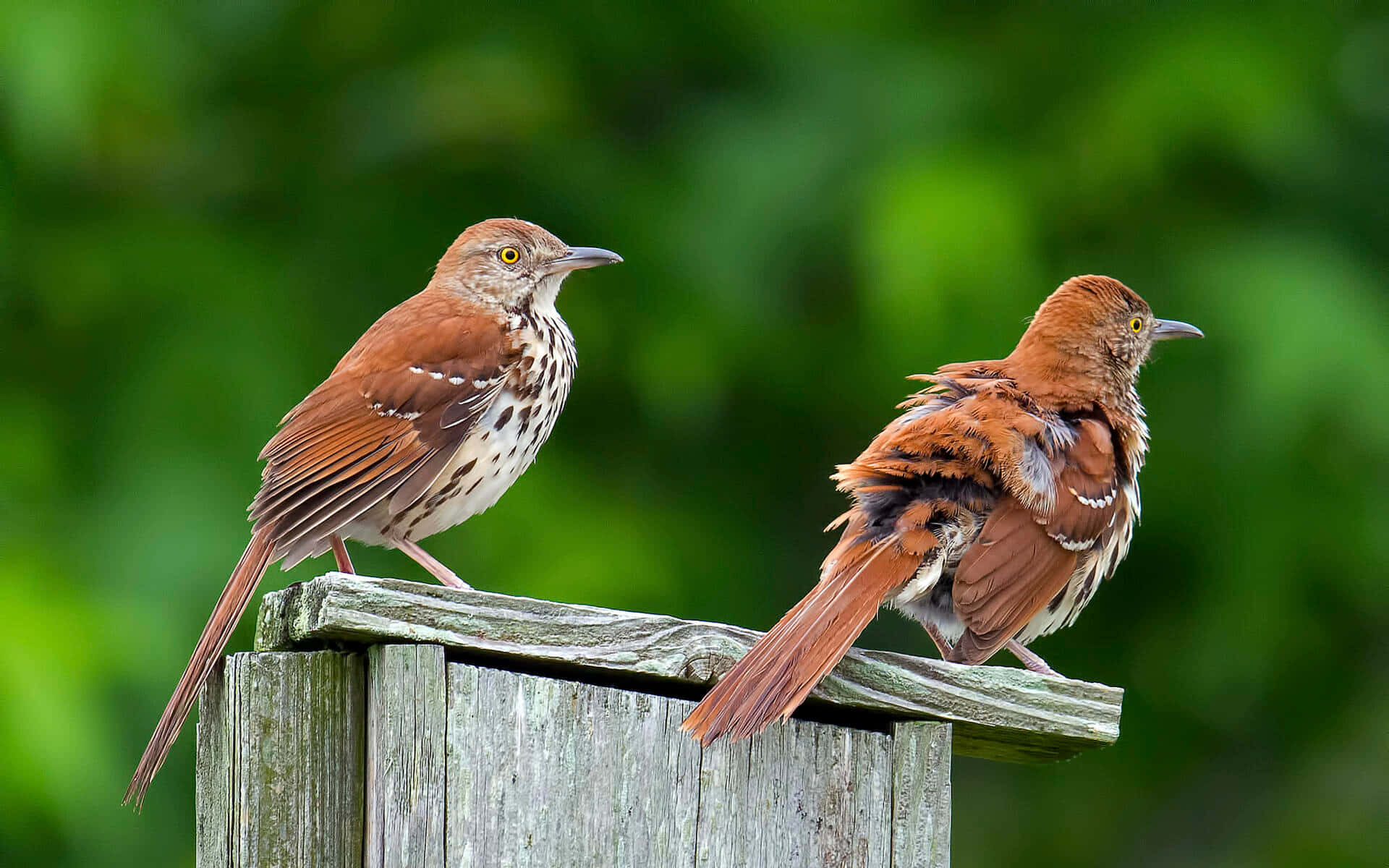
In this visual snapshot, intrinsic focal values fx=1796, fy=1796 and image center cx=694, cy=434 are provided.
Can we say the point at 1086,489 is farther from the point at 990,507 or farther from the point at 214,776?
the point at 214,776

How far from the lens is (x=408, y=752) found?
279 cm

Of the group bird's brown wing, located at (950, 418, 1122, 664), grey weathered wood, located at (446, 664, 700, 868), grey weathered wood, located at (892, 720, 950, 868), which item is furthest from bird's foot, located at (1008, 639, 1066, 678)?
grey weathered wood, located at (446, 664, 700, 868)

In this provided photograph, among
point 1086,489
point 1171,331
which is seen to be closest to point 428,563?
point 1086,489

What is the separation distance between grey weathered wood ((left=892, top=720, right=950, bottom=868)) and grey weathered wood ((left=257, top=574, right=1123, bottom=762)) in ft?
0.14

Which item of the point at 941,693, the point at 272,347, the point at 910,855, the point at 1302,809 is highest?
the point at 272,347

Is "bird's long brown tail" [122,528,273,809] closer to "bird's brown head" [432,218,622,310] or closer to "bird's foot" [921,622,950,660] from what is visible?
"bird's foot" [921,622,950,660]

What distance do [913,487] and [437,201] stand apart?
4.43 metres

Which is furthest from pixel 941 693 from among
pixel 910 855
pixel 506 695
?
pixel 506 695

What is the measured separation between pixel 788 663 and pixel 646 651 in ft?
0.76

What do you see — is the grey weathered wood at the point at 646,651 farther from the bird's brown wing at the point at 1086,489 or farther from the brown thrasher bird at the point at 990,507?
the bird's brown wing at the point at 1086,489

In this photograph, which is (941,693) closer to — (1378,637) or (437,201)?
(437,201)

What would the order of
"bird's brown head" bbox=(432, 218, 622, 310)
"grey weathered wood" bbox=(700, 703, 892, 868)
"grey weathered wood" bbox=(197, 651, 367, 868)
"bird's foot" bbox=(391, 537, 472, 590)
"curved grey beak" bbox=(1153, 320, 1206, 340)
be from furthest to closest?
"bird's brown head" bbox=(432, 218, 622, 310) → "curved grey beak" bbox=(1153, 320, 1206, 340) → "bird's foot" bbox=(391, 537, 472, 590) → "grey weathered wood" bbox=(700, 703, 892, 868) → "grey weathered wood" bbox=(197, 651, 367, 868)

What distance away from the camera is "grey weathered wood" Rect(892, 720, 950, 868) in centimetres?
303

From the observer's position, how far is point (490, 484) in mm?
4113
